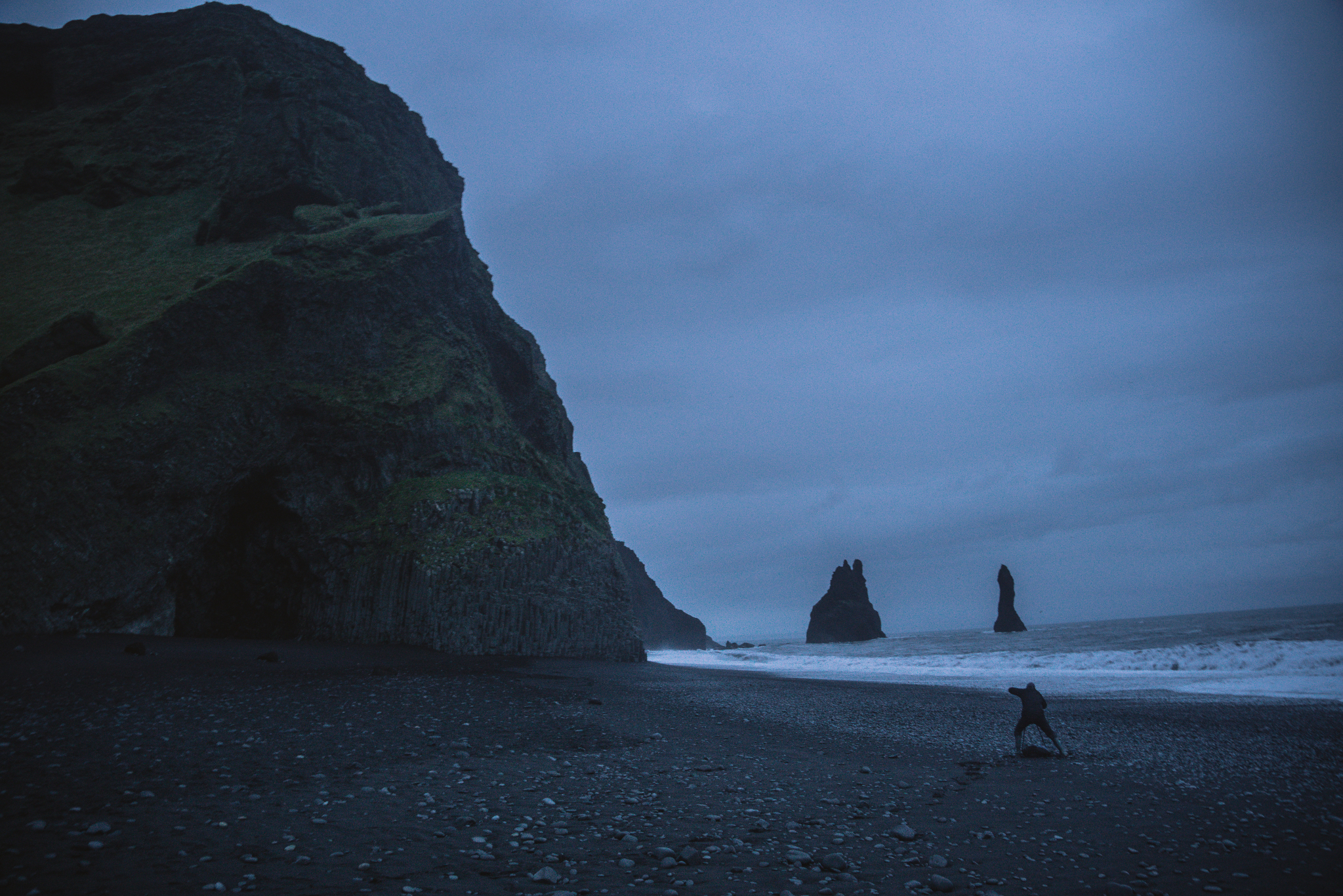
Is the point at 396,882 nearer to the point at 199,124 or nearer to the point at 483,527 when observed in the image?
the point at 483,527

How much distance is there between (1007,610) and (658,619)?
7761 cm

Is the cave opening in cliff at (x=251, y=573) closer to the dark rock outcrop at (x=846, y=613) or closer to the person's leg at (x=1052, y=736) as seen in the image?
the person's leg at (x=1052, y=736)

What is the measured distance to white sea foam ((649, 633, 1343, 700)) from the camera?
31594 millimetres

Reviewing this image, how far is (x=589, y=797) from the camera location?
10016 millimetres

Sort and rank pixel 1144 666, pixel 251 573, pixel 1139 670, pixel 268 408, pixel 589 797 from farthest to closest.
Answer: pixel 1144 666 < pixel 1139 670 < pixel 251 573 < pixel 268 408 < pixel 589 797

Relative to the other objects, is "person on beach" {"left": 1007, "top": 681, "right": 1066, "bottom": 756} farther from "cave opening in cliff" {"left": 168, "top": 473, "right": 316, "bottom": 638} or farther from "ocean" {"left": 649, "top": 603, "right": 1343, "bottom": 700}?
"cave opening in cliff" {"left": 168, "top": 473, "right": 316, "bottom": 638}

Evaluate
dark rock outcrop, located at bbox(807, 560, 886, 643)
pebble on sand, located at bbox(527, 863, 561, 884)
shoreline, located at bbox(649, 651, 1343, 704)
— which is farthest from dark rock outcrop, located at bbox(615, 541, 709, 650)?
pebble on sand, located at bbox(527, 863, 561, 884)

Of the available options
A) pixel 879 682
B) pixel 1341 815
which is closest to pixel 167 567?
pixel 879 682

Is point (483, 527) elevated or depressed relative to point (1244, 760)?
elevated

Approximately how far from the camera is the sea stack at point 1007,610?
446ft

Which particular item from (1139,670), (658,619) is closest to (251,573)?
(1139,670)

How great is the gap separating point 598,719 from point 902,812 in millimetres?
9650

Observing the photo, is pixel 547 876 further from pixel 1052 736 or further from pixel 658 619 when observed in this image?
pixel 658 619

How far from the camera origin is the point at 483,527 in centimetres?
3816
